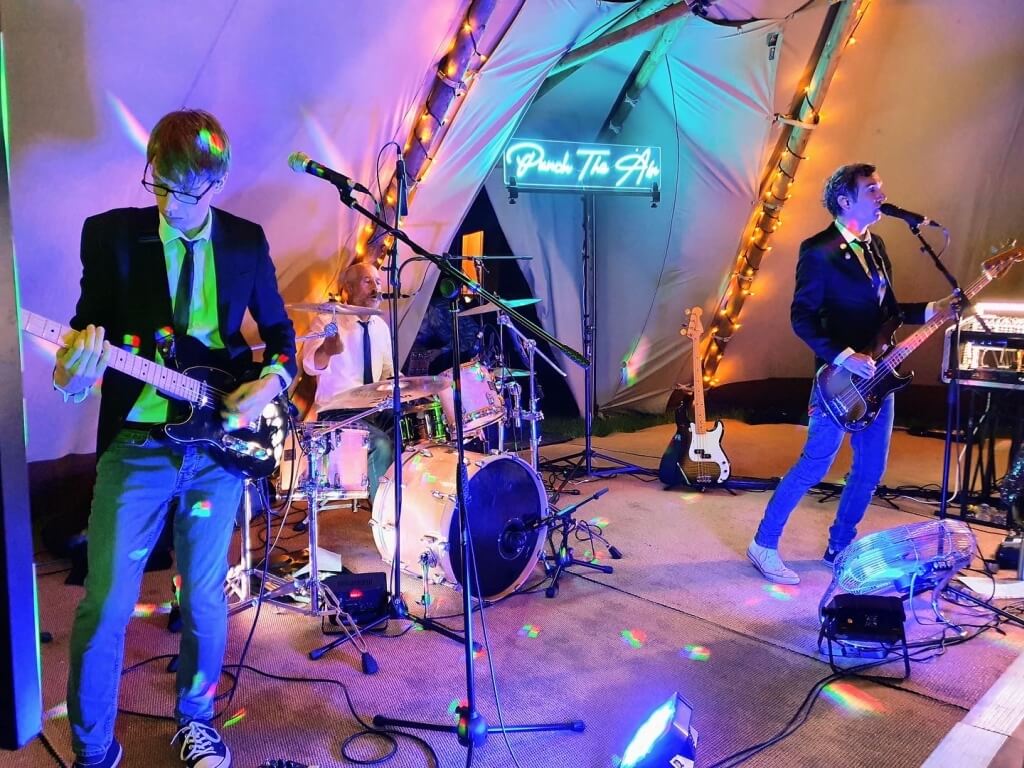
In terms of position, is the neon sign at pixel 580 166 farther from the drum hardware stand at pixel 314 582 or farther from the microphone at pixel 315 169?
the microphone at pixel 315 169

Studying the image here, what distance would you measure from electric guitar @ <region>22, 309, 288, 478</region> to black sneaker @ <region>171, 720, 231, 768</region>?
0.70 meters

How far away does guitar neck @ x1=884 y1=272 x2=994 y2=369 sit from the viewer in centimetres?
296

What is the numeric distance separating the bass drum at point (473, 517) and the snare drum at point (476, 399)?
19cm

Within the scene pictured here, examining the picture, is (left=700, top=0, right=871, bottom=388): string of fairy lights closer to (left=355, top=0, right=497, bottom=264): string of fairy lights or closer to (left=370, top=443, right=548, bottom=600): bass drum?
(left=355, top=0, right=497, bottom=264): string of fairy lights

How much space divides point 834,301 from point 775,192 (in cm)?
279

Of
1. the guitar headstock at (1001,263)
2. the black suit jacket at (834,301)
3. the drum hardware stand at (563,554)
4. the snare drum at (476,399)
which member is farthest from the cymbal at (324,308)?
the guitar headstock at (1001,263)

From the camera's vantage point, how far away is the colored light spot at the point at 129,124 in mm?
2586

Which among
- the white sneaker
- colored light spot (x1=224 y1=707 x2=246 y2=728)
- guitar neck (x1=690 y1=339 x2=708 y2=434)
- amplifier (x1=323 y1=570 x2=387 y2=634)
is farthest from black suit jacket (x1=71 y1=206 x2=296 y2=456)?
guitar neck (x1=690 y1=339 x2=708 y2=434)

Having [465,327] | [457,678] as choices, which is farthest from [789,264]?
[457,678]

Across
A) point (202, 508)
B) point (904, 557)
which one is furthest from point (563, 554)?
point (202, 508)

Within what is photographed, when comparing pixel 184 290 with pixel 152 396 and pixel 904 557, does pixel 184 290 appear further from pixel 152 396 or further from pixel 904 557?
pixel 904 557

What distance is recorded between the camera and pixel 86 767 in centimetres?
173

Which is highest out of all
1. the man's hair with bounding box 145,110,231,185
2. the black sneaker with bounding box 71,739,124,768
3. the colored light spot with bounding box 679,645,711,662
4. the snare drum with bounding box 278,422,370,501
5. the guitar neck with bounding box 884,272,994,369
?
the man's hair with bounding box 145,110,231,185

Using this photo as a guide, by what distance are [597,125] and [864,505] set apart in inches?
149
